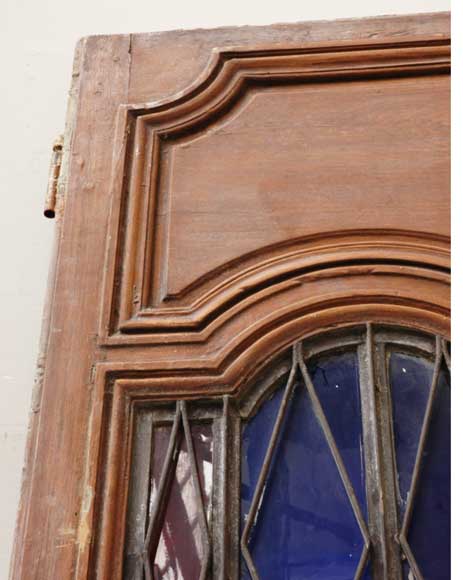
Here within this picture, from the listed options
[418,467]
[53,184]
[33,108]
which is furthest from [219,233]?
[33,108]

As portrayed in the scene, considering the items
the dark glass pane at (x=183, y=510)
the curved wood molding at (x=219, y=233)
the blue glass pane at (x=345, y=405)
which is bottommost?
the dark glass pane at (x=183, y=510)

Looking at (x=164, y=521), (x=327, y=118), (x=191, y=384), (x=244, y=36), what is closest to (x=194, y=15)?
(x=244, y=36)

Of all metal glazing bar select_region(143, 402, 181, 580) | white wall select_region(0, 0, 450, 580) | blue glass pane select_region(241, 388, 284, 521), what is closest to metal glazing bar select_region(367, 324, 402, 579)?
blue glass pane select_region(241, 388, 284, 521)

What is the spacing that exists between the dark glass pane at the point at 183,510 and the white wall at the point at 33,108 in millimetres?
282

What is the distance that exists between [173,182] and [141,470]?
0.35 m

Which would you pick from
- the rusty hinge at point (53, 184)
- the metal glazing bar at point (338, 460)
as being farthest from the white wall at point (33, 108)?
the metal glazing bar at point (338, 460)

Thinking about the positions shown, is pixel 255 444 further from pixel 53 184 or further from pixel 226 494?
pixel 53 184

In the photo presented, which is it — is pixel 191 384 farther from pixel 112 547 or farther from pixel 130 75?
pixel 130 75

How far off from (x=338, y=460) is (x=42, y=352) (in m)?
0.35

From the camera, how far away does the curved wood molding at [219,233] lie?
34.2 inches

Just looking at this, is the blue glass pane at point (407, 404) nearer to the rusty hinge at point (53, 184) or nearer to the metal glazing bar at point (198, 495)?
the metal glazing bar at point (198, 495)

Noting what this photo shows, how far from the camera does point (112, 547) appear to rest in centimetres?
77

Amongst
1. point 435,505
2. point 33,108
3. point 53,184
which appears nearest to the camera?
point 435,505

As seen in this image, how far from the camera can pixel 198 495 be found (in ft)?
2.62
